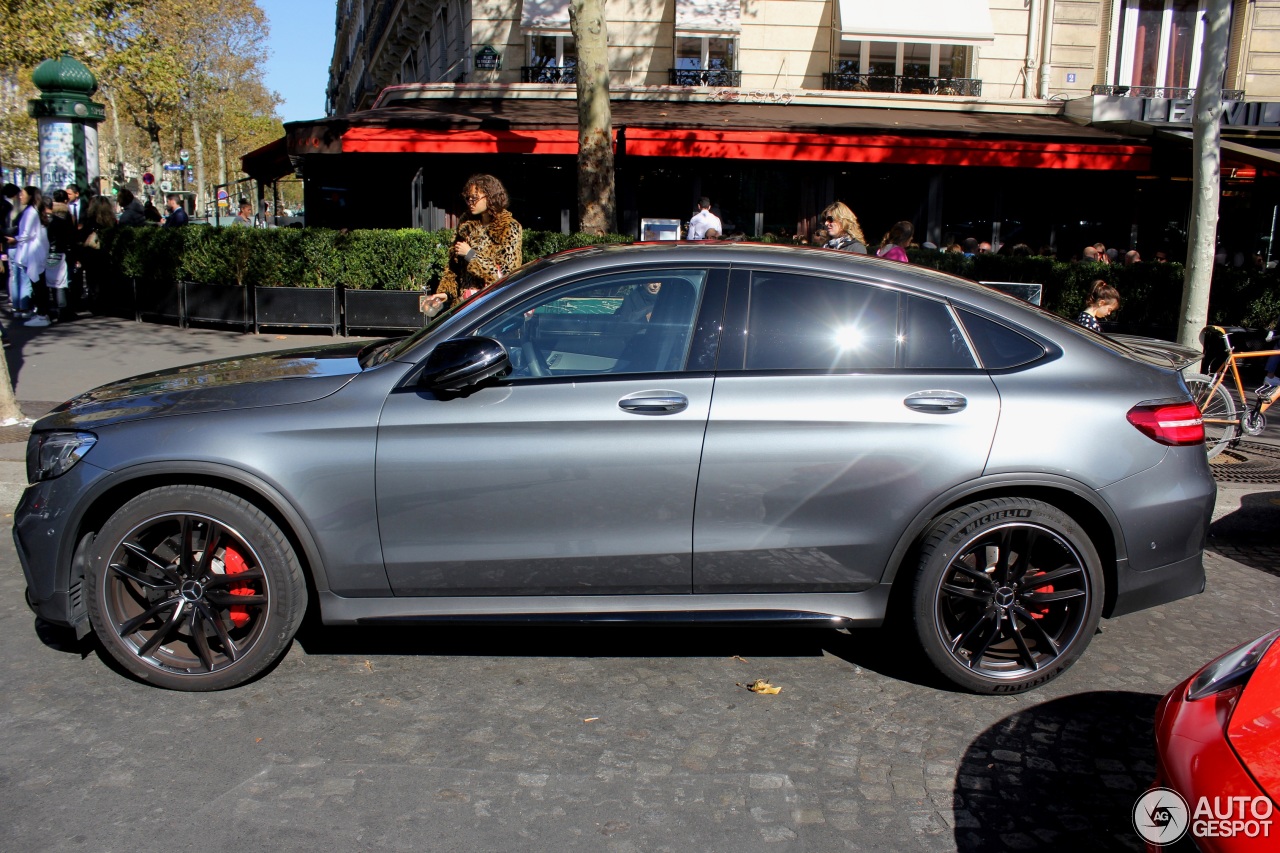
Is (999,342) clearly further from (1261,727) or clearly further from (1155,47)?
(1155,47)

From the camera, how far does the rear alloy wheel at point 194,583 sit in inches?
148

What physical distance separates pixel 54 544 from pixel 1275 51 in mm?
22295

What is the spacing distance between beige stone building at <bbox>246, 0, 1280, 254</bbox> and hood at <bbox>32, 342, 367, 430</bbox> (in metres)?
14.9

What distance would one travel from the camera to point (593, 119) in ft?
46.0

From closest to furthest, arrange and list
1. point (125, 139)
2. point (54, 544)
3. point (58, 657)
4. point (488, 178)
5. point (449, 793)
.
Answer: point (449, 793), point (54, 544), point (58, 657), point (488, 178), point (125, 139)

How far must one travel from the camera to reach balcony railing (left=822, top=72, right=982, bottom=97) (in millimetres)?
19719

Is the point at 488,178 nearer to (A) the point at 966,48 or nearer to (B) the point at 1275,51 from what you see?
(A) the point at 966,48

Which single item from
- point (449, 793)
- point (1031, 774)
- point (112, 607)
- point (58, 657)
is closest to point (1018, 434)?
point (1031, 774)

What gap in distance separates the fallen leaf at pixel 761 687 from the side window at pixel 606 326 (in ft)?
4.13

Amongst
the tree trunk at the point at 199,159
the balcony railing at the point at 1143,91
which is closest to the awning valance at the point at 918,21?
the balcony railing at the point at 1143,91

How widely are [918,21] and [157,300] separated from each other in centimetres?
1333

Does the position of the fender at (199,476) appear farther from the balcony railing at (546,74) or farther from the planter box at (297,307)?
the balcony railing at (546,74)

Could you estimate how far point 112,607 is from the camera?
3.86m

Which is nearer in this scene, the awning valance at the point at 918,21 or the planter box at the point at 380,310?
the planter box at the point at 380,310
